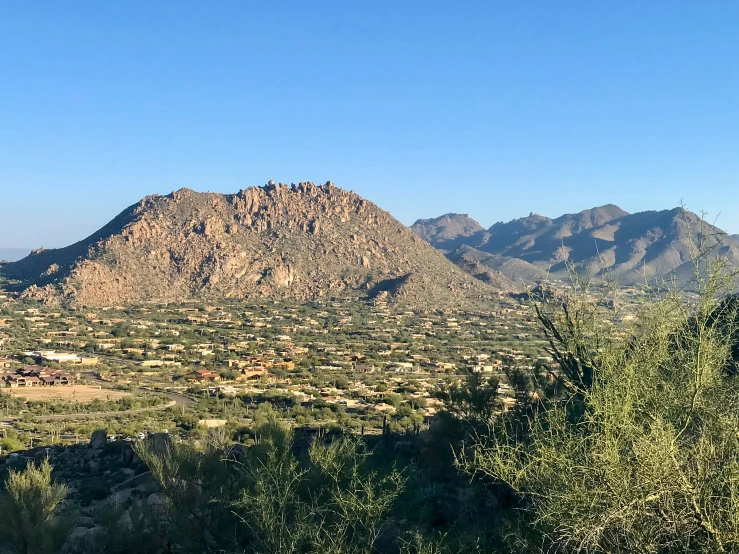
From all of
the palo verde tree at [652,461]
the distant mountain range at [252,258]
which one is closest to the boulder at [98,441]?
the palo verde tree at [652,461]

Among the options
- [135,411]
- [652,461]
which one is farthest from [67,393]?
[652,461]

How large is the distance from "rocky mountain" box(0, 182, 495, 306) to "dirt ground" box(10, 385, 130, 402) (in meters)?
58.5

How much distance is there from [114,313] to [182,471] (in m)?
89.5

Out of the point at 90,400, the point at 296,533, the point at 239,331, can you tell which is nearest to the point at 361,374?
the point at 90,400

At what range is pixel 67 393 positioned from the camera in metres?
46.5

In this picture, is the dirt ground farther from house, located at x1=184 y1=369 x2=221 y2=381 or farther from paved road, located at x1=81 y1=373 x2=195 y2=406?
house, located at x1=184 y1=369 x2=221 y2=381

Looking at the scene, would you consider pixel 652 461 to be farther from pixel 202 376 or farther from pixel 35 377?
pixel 35 377

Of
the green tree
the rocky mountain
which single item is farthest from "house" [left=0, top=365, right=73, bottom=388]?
the rocky mountain

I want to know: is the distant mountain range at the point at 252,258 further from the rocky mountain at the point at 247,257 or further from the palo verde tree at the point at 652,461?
the palo verde tree at the point at 652,461

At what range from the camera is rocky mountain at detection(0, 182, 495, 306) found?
111 meters

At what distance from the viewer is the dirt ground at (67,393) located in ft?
146

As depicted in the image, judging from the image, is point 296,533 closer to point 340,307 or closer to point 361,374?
point 361,374

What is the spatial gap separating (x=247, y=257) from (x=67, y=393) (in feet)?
257

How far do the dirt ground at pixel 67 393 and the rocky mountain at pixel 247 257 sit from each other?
192 ft
